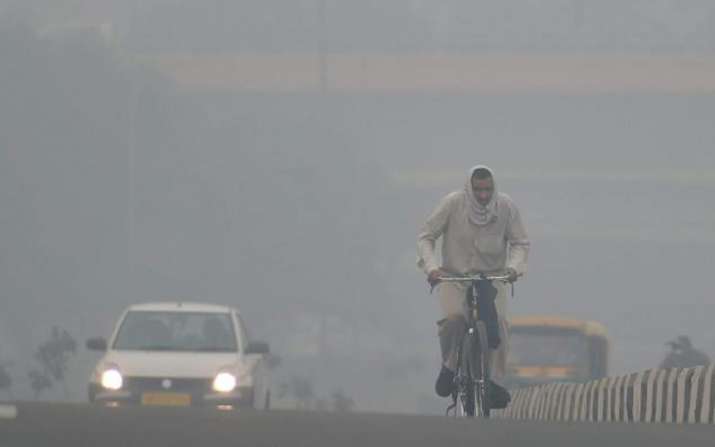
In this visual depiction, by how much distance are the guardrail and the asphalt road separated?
2.91 m

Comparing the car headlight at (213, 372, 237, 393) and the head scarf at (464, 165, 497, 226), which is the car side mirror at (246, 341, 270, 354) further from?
the head scarf at (464, 165, 497, 226)

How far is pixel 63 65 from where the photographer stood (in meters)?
174

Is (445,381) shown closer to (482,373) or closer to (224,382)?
(482,373)

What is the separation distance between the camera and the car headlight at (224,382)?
785 inches

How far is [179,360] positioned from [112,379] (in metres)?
0.71

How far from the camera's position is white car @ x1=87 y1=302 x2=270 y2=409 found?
19922 mm

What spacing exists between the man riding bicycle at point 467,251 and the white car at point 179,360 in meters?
7.69

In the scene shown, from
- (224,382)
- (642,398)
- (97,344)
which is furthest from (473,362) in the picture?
(97,344)

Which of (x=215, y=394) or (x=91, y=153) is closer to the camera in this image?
(x=215, y=394)

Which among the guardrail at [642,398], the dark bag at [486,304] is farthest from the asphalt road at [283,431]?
the dark bag at [486,304]

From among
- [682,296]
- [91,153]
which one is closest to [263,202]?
[91,153]

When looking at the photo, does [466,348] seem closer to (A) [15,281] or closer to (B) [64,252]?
(A) [15,281]

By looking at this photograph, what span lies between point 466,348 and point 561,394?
7095 mm

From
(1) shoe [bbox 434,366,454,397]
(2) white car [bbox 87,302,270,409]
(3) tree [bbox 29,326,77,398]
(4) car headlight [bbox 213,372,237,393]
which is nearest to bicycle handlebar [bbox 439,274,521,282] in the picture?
(1) shoe [bbox 434,366,454,397]
